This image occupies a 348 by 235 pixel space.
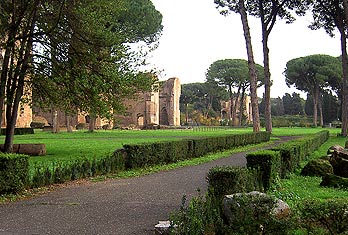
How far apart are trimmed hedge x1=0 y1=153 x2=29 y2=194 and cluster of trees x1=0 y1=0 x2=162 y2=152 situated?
483cm

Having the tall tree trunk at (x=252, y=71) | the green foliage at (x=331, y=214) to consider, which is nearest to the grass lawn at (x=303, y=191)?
the green foliage at (x=331, y=214)

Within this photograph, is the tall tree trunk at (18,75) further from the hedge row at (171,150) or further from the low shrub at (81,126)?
the low shrub at (81,126)

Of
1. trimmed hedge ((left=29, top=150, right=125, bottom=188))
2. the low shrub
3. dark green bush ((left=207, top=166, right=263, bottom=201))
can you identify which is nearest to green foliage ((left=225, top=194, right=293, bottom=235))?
dark green bush ((left=207, top=166, right=263, bottom=201))

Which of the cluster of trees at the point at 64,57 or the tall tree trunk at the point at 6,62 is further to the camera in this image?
the cluster of trees at the point at 64,57

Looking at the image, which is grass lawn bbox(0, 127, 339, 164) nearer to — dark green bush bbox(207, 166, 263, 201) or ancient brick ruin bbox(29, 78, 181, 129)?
dark green bush bbox(207, 166, 263, 201)

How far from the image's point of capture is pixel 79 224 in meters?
5.23

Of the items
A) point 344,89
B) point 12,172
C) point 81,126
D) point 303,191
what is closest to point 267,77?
point 344,89

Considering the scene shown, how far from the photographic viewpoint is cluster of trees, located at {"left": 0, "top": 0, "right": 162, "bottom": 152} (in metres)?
12.2

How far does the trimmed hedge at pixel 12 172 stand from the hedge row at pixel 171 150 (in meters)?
3.68

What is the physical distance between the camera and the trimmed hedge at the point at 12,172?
7.34 metres

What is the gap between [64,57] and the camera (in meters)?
12.7

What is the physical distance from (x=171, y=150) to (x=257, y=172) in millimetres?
6197

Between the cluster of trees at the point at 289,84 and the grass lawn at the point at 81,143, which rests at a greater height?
the cluster of trees at the point at 289,84

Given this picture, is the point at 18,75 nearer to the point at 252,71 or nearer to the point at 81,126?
the point at 252,71
